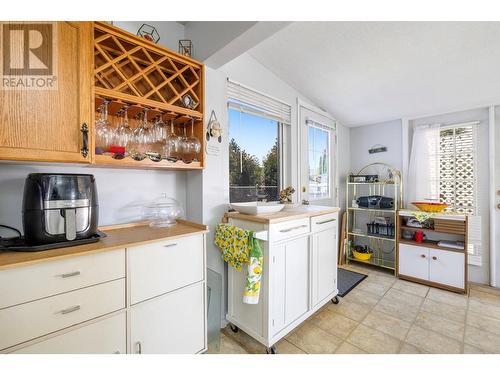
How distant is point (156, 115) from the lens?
Result: 1.50 metres

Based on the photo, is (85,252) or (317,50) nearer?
(85,252)

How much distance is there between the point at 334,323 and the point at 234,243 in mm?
1180

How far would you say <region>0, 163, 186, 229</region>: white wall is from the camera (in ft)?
3.72

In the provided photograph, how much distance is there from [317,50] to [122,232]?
2048mm

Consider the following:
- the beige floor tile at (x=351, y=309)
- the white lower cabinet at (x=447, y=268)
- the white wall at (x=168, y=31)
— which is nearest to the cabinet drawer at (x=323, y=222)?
the beige floor tile at (x=351, y=309)

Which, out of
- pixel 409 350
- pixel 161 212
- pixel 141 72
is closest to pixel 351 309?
pixel 409 350

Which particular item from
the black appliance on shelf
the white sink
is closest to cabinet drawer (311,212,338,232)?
the white sink

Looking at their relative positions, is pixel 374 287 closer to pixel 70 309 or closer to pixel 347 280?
pixel 347 280

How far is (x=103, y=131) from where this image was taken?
127 centimetres

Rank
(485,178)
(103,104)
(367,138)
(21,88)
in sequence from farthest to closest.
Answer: (367,138) < (485,178) < (103,104) < (21,88)

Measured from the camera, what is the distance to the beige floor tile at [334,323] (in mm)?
1797

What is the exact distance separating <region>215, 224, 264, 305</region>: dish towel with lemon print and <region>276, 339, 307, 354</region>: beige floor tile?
44 cm

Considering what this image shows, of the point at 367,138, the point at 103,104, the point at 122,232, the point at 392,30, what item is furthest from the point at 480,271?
the point at 103,104

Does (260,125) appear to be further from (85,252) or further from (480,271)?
(480,271)
